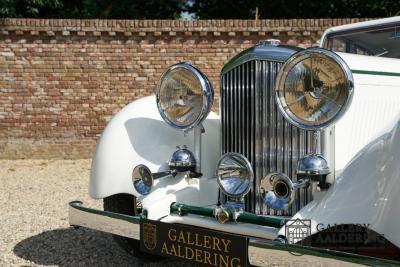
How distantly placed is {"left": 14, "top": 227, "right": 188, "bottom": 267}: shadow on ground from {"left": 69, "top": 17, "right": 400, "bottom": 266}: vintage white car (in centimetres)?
32

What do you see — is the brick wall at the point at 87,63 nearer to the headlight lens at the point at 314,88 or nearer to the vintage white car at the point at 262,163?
the vintage white car at the point at 262,163

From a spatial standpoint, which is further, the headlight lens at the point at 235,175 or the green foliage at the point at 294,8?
the green foliage at the point at 294,8

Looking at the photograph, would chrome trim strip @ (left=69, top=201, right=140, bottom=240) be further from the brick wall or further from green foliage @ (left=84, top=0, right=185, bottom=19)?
green foliage @ (left=84, top=0, right=185, bottom=19)

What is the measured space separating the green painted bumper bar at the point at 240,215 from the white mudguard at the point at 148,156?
10 cm

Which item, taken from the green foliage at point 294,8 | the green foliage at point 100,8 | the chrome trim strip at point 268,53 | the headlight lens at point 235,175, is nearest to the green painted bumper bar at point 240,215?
the headlight lens at point 235,175

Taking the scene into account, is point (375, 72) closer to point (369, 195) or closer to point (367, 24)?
point (369, 195)

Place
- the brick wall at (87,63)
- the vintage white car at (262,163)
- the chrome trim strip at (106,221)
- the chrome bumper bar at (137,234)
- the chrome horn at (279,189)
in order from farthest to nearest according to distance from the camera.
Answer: the brick wall at (87,63) → the chrome trim strip at (106,221) → the chrome horn at (279,189) → the vintage white car at (262,163) → the chrome bumper bar at (137,234)

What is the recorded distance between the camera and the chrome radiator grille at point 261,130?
108 inches

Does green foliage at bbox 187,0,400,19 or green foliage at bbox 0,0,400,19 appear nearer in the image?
green foliage at bbox 0,0,400,19

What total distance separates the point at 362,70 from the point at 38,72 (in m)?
7.11

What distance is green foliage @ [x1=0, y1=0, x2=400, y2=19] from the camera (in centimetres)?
1315

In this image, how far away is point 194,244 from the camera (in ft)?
8.34

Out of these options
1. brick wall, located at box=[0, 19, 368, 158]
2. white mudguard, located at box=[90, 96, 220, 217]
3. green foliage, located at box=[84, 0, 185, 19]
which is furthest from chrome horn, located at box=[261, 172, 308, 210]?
green foliage, located at box=[84, 0, 185, 19]

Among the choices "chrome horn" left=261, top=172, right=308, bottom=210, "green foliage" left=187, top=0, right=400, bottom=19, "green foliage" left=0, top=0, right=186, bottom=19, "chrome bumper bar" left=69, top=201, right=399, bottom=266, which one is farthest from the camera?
"green foliage" left=187, top=0, right=400, bottom=19
